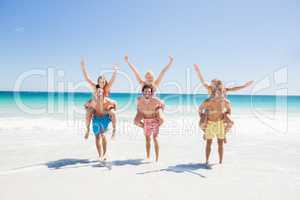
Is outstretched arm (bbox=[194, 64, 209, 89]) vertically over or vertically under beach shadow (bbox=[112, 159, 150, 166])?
over

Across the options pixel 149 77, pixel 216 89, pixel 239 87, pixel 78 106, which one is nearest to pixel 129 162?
pixel 149 77

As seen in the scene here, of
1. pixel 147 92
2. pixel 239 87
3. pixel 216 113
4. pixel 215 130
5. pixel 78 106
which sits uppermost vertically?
pixel 239 87

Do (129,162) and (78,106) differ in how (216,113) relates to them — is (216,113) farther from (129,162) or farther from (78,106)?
(78,106)

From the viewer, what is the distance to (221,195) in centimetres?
407

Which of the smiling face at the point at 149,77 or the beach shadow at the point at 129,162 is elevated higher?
the smiling face at the point at 149,77

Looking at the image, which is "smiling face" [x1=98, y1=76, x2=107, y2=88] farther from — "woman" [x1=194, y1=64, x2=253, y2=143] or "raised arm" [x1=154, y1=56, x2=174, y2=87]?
"woman" [x1=194, y1=64, x2=253, y2=143]

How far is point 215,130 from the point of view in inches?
222

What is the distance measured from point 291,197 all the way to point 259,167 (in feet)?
5.46

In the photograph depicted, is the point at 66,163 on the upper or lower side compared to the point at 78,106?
lower

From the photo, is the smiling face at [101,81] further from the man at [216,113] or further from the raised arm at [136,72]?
the man at [216,113]

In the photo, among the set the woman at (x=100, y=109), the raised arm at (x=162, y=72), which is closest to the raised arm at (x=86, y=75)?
the woman at (x=100, y=109)

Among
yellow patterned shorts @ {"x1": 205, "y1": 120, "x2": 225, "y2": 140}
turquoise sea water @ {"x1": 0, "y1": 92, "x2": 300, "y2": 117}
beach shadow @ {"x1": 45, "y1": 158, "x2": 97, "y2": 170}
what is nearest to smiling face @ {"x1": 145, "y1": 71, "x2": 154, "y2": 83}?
yellow patterned shorts @ {"x1": 205, "y1": 120, "x2": 225, "y2": 140}

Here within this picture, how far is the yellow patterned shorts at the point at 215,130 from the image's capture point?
18.4ft

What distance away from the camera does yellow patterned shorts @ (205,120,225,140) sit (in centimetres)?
562
